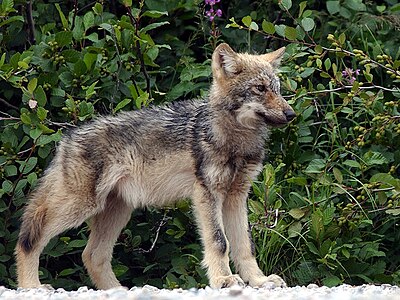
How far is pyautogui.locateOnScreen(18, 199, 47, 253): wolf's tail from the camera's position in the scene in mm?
8180

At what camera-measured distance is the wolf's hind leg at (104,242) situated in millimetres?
8516

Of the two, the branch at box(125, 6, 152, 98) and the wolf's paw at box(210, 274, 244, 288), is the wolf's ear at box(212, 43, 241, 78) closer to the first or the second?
the branch at box(125, 6, 152, 98)

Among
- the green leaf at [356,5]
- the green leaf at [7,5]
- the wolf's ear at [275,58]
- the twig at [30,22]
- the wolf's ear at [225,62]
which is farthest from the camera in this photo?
the green leaf at [356,5]

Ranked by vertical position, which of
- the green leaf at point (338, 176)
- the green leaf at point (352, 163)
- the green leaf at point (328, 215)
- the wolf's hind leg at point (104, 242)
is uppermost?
the green leaf at point (352, 163)

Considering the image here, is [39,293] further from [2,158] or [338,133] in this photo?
[338,133]

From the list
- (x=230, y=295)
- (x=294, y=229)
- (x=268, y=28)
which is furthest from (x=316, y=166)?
(x=230, y=295)

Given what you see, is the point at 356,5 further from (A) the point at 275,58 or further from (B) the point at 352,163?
(A) the point at 275,58

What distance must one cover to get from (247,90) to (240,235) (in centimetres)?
111

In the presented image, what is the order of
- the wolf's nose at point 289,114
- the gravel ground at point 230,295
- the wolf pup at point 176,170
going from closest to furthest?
1. the gravel ground at point 230,295
2. the wolf's nose at point 289,114
3. the wolf pup at point 176,170

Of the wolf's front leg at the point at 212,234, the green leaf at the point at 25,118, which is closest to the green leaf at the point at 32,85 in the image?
the green leaf at the point at 25,118

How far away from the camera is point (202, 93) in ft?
30.4

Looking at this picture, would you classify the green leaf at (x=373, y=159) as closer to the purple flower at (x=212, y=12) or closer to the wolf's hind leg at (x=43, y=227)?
the purple flower at (x=212, y=12)

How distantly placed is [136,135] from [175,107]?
1.39ft

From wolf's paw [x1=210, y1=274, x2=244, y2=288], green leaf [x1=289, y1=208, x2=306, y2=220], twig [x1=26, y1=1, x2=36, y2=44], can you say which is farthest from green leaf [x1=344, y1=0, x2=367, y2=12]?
wolf's paw [x1=210, y1=274, x2=244, y2=288]
